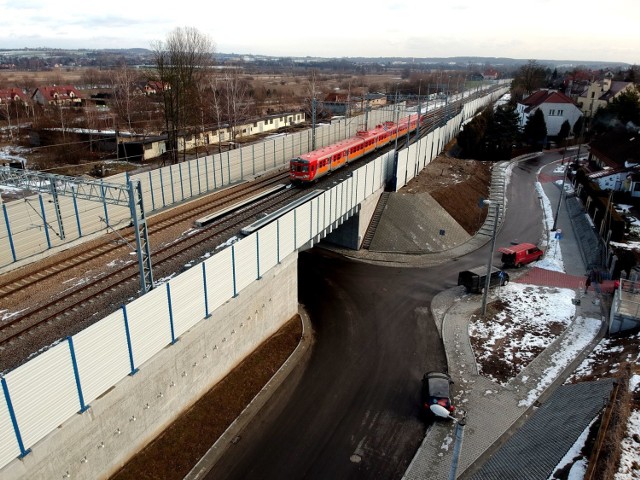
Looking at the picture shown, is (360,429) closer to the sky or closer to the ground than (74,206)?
closer to the ground

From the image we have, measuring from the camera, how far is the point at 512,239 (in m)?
38.4

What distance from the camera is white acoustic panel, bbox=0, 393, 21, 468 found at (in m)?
10.9

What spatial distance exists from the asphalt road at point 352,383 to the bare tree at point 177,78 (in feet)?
89.8

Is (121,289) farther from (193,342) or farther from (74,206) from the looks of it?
(74,206)

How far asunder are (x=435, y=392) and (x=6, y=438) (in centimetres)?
1474

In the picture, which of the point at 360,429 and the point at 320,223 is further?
the point at 320,223

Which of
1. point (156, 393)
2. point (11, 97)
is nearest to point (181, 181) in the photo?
point (156, 393)

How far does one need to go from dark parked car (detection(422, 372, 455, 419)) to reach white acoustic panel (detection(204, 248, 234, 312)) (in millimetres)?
9234

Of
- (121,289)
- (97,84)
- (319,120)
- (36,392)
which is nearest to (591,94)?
(319,120)

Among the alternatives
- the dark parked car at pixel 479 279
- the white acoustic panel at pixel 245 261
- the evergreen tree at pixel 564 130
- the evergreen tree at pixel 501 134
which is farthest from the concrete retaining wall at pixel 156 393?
the evergreen tree at pixel 564 130

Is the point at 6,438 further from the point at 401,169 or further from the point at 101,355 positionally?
the point at 401,169

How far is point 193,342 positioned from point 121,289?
4301 millimetres

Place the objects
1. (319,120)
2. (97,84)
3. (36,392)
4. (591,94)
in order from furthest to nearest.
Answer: (97,84) < (319,120) < (591,94) < (36,392)

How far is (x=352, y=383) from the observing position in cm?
2072
